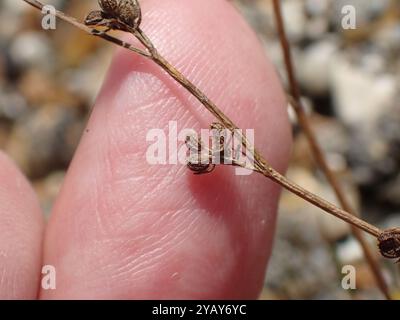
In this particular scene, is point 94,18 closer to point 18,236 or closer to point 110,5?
point 110,5

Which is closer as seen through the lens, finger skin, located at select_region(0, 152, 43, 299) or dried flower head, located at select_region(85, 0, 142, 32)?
dried flower head, located at select_region(85, 0, 142, 32)

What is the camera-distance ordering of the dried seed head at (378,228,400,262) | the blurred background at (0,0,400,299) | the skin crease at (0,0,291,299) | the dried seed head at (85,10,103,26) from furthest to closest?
the blurred background at (0,0,400,299) → the skin crease at (0,0,291,299) → the dried seed head at (85,10,103,26) → the dried seed head at (378,228,400,262)

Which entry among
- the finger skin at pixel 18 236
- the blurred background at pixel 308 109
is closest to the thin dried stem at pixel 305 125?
the blurred background at pixel 308 109

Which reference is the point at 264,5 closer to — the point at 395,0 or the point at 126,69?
the point at 395,0

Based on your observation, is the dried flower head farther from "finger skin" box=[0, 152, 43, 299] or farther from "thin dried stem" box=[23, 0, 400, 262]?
"finger skin" box=[0, 152, 43, 299]

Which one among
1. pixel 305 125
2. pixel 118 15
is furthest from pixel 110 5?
pixel 305 125

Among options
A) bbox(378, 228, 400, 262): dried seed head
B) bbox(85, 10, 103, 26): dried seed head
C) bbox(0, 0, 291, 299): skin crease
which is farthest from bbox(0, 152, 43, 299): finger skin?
bbox(378, 228, 400, 262): dried seed head
